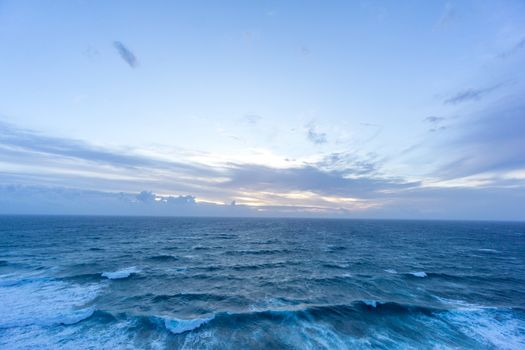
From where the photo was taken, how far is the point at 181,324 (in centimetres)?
2105

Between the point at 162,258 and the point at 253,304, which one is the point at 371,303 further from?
the point at 162,258

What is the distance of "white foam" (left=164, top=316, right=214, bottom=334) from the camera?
2038 cm

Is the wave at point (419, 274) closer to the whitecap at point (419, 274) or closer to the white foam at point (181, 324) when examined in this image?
the whitecap at point (419, 274)

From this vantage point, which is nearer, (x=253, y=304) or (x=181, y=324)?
(x=181, y=324)

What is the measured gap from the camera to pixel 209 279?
34.5m

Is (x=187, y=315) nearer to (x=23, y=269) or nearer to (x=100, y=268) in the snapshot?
(x=100, y=268)

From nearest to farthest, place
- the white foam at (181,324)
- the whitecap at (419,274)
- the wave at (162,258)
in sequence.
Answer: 1. the white foam at (181,324)
2. the whitecap at (419,274)
3. the wave at (162,258)

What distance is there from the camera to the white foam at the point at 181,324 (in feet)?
66.8

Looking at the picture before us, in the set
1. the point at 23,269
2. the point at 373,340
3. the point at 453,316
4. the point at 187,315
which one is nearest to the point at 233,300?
the point at 187,315

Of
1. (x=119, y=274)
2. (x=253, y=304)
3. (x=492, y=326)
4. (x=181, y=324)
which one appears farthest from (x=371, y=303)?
(x=119, y=274)

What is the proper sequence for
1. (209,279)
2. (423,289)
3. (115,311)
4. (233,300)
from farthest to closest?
(209,279), (423,289), (233,300), (115,311)

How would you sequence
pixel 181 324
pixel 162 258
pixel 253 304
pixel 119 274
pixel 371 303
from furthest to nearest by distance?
pixel 162 258, pixel 119 274, pixel 253 304, pixel 371 303, pixel 181 324

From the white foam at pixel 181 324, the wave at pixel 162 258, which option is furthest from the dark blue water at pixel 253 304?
the wave at pixel 162 258

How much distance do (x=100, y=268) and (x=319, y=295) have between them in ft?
115
